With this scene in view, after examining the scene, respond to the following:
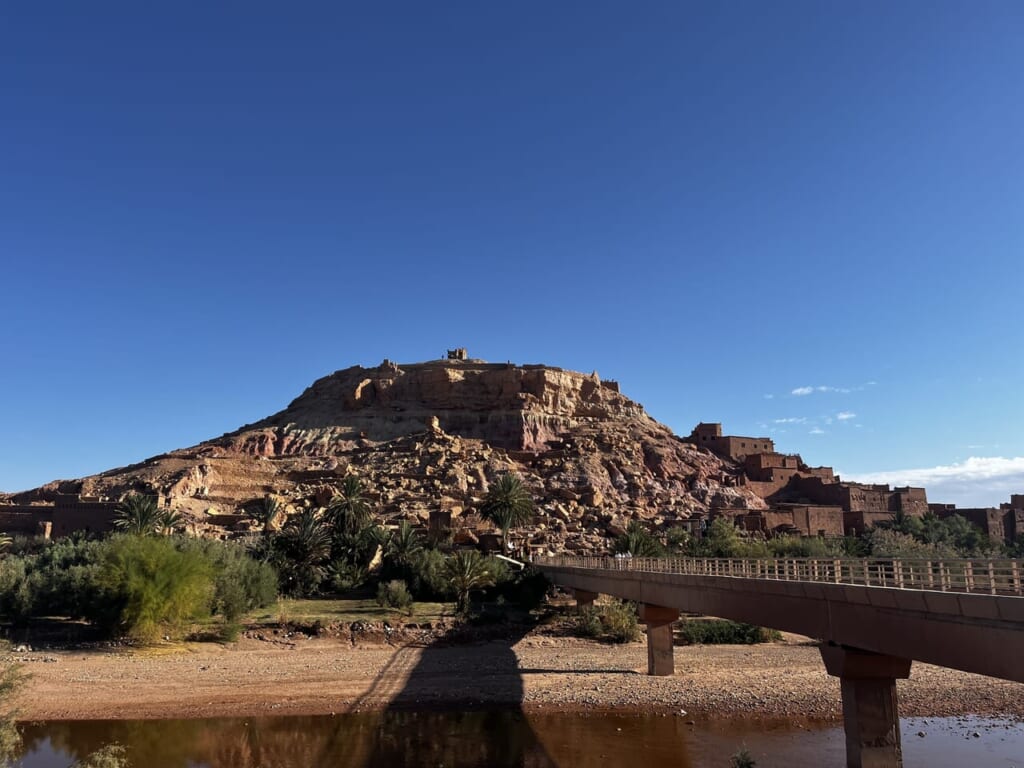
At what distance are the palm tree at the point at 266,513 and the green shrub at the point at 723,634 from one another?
114 ft

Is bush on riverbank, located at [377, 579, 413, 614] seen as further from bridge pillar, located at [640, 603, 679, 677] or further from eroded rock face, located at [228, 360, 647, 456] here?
eroded rock face, located at [228, 360, 647, 456]

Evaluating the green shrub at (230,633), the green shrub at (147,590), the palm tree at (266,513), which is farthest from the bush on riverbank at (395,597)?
the palm tree at (266,513)

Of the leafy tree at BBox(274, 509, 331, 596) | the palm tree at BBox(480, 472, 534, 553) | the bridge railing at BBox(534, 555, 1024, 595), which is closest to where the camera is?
the bridge railing at BBox(534, 555, 1024, 595)

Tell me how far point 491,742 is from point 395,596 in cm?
2018

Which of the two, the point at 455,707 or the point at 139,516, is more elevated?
the point at 139,516

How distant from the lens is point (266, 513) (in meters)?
66.2

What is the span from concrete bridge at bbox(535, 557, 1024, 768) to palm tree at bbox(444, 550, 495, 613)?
68.9 feet

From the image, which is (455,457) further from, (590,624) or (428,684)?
(428,684)

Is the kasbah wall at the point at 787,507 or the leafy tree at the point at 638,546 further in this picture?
the kasbah wall at the point at 787,507

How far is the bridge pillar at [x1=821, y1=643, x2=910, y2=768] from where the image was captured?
1659 centimetres

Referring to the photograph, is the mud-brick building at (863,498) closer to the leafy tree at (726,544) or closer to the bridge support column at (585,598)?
the leafy tree at (726,544)

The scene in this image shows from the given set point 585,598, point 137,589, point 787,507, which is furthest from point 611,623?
point 787,507

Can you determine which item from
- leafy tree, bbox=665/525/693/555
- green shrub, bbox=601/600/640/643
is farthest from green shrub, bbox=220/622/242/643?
leafy tree, bbox=665/525/693/555

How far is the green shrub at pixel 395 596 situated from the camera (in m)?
43.3
